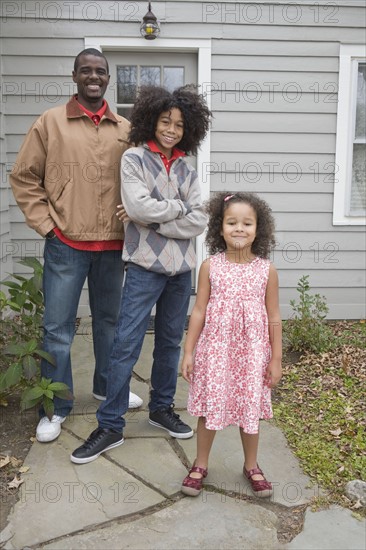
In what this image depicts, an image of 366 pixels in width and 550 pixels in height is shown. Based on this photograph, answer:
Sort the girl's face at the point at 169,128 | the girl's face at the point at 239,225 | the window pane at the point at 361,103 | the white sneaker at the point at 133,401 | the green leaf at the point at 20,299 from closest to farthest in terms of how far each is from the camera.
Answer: the girl's face at the point at 239,225 → the girl's face at the point at 169,128 → the green leaf at the point at 20,299 → the white sneaker at the point at 133,401 → the window pane at the point at 361,103

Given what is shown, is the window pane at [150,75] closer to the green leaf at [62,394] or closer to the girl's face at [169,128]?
the girl's face at [169,128]

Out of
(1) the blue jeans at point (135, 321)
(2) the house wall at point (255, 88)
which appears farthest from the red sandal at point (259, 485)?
(2) the house wall at point (255, 88)

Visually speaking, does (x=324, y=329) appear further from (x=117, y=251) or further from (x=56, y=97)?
(x=56, y=97)

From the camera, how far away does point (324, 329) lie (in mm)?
4027

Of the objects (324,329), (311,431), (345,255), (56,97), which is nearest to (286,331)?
(324,329)

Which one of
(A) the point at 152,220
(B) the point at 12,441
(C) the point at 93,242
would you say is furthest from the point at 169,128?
(B) the point at 12,441

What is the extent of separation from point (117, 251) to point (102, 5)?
266 cm

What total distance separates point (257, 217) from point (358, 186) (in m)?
3.04

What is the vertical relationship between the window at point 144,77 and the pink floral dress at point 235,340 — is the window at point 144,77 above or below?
above

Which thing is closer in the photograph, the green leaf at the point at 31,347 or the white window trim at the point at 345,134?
the green leaf at the point at 31,347

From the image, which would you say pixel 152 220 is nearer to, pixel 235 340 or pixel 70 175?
pixel 70 175

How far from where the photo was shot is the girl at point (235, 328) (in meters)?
2.05

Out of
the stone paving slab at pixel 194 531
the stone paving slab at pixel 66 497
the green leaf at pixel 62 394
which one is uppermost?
the green leaf at pixel 62 394

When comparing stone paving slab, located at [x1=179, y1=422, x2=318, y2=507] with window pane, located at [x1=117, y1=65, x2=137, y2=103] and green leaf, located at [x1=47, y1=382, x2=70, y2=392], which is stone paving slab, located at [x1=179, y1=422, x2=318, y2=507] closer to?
green leaf, located at [x1=47, y1=382, x2=70, y2=392]
